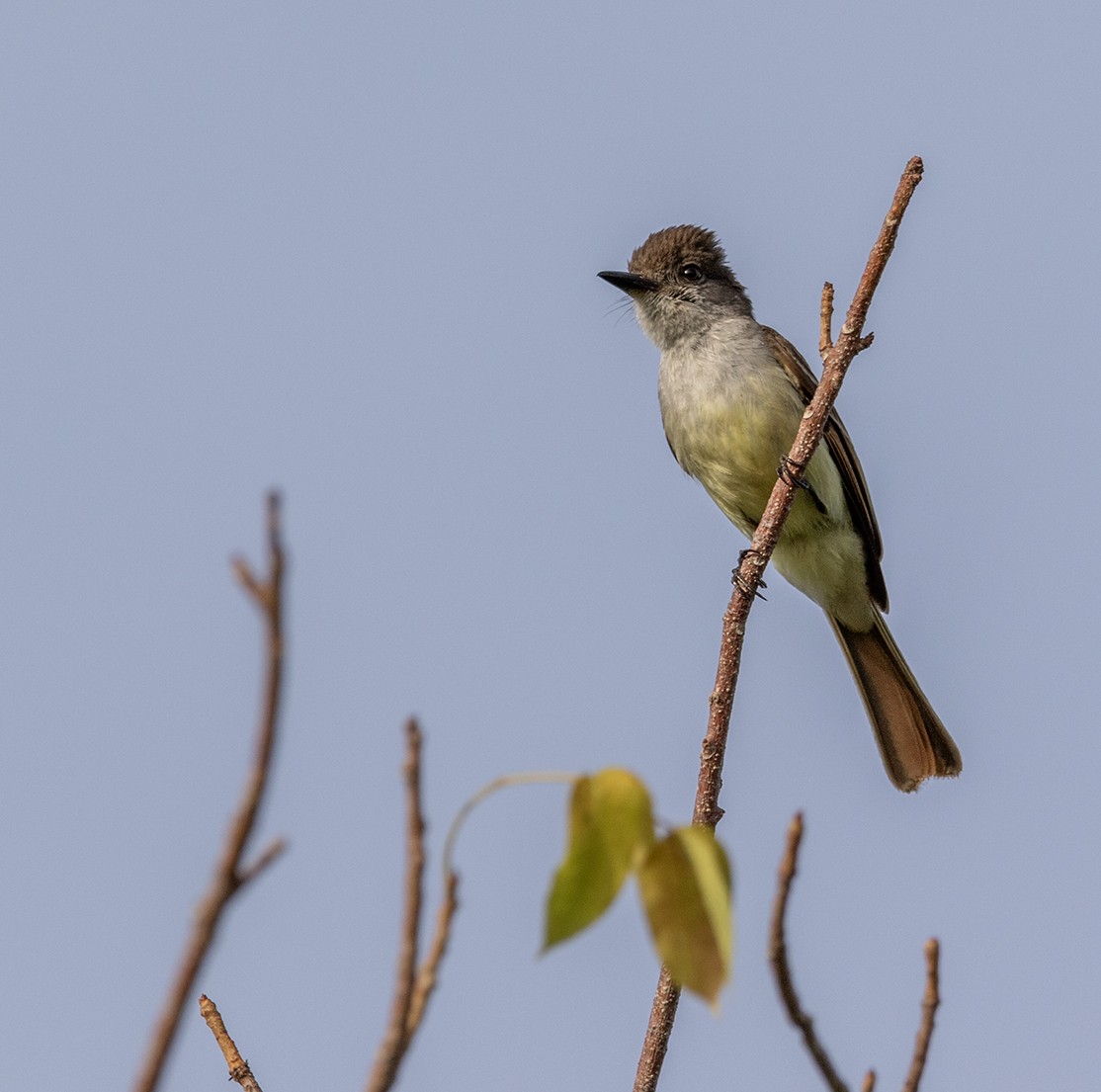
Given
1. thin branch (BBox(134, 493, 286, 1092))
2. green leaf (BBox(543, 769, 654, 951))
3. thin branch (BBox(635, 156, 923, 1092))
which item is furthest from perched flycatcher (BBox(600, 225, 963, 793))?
thin branch (BBox(134, 493, 286, 1092))

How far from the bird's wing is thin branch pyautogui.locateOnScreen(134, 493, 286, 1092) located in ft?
20.4

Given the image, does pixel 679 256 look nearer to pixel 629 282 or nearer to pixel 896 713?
pixel 629 282

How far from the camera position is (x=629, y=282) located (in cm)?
779

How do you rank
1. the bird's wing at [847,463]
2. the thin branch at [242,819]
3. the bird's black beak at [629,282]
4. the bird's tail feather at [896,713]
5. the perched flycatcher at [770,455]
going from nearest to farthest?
the thin branch at [242,819] → the bird's tail feather at [896,713] → the perched flycatcher at [770,455] → the bird's wing at [847,463] → the bird's black beak at [629,282]

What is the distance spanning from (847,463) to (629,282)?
1436 millimetres

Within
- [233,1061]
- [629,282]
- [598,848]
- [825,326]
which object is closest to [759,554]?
[825,326]

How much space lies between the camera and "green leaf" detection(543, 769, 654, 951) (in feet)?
5.51

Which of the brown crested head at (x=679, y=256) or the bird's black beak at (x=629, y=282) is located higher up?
the brown crested head at (x=679, y=256)

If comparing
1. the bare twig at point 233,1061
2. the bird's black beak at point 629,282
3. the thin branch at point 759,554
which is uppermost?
the bird's black beak at point 629,282

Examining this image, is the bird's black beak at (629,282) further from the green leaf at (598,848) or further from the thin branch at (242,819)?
the thin branch at (242,819)

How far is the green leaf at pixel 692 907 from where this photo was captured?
1.61 m

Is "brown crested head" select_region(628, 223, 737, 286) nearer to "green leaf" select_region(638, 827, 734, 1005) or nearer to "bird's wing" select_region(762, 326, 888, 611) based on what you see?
"bird's wing" select_region(762, 326, 888, 611)

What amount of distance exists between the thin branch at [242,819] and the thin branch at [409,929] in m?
0.21

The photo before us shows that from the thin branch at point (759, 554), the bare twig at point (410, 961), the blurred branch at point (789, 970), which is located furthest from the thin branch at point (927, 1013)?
the thin branch at point (759, 554)
